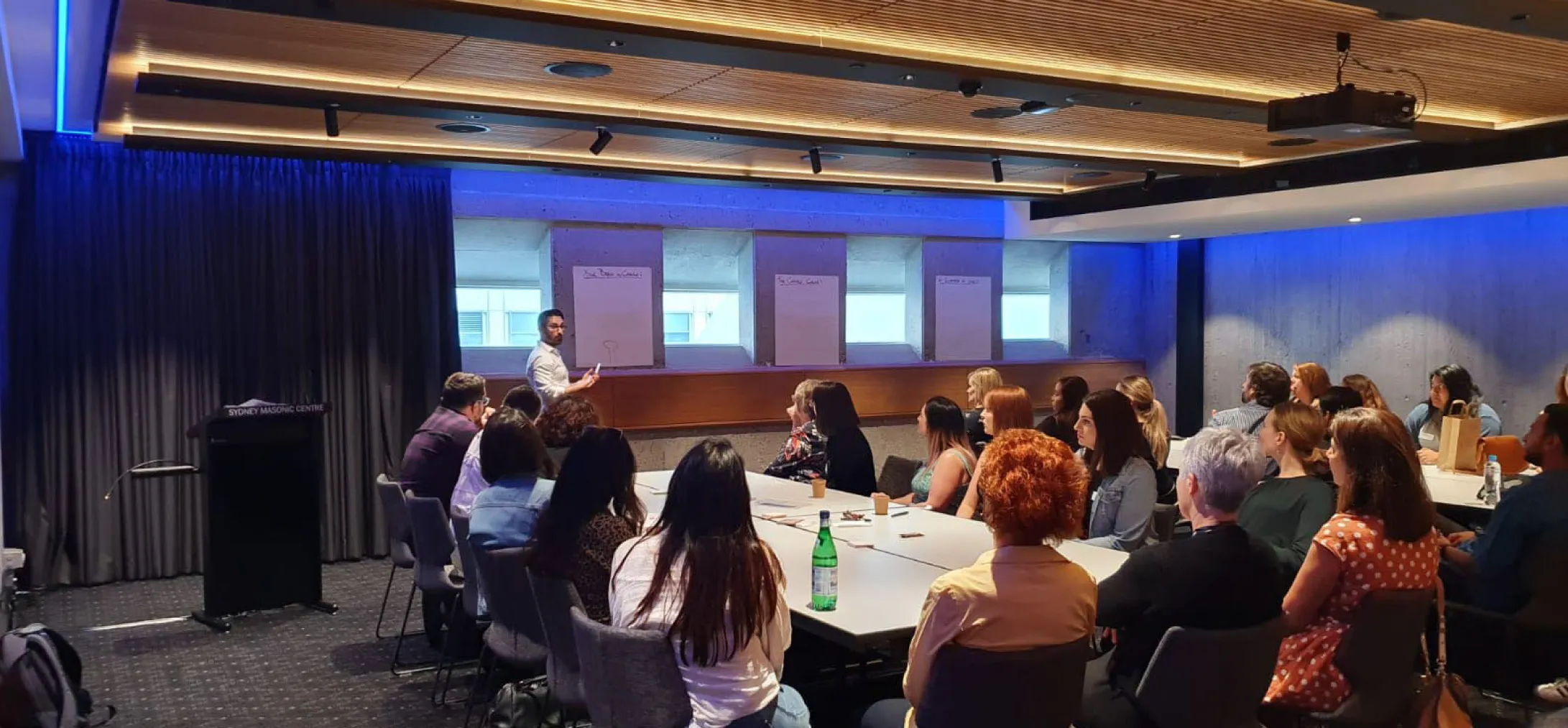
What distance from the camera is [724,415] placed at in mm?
9477

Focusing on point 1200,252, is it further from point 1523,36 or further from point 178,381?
point 178,381

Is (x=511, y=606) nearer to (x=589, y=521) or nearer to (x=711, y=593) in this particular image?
(x=589, y=521)

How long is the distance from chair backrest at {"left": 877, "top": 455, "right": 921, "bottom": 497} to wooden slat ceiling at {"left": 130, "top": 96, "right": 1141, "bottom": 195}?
237cm

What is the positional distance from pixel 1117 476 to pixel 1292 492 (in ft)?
2.48

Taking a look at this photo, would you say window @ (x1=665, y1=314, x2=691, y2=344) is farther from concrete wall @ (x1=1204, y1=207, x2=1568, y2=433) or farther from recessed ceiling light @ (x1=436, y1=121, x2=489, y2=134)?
concrete wall @ (x1=1204, y1=207, x2=1568, y2=433)

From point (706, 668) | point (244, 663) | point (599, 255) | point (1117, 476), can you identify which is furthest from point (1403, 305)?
point (244, 663)

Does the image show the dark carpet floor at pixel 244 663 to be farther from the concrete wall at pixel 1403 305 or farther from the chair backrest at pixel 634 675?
the concrete wall at pixel 1403 305

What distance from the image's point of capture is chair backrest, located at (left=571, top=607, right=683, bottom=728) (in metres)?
2.69

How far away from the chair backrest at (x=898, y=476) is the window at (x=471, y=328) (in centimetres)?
409

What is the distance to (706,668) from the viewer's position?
108 inches

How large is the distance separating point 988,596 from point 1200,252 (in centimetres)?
948

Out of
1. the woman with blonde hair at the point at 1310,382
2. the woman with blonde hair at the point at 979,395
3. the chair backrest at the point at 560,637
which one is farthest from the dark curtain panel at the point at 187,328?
the woman with blonde hair at the point at 1310,382

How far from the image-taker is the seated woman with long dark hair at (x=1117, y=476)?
4.50 meters

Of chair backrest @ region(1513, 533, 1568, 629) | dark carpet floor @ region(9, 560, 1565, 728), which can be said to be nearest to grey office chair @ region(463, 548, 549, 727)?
dark carpet floor @ region(9, 560, 1565, 728)
